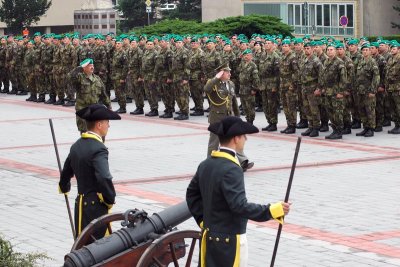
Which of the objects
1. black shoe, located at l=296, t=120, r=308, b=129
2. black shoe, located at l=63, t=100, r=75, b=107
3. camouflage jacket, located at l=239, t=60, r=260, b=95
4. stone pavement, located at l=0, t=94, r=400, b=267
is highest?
camouflage jacket, located at l=239, t=60, r=260, b=95

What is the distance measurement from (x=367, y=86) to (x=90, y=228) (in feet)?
45.7

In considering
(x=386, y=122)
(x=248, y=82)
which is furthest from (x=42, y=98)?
(x=386, y=122)

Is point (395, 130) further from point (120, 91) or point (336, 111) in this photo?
point (120, 91)

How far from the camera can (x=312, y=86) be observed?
2302 cm

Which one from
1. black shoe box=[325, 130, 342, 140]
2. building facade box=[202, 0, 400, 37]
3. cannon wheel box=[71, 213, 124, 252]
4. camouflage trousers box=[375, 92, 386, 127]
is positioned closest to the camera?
cannon wheel box=[71, 213, 124, 252]

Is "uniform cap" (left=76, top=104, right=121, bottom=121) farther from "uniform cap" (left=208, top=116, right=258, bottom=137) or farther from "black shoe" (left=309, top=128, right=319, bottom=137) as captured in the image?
"black shoe" (left=309, top=128, right=319, bottom=137)

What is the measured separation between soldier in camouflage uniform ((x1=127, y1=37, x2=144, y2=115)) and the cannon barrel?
62.2ft

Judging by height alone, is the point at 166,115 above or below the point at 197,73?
below

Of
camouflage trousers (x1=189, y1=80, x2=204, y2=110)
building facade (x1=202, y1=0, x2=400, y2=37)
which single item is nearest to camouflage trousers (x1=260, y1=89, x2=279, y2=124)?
camouflage trousers (x1=189, y1=80, x2=204, y2=110)

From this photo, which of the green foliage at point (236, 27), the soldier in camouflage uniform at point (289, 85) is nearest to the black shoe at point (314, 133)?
the soldier in camouflage uniform at point (289, 85)

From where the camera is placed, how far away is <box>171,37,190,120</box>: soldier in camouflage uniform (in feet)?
88.5

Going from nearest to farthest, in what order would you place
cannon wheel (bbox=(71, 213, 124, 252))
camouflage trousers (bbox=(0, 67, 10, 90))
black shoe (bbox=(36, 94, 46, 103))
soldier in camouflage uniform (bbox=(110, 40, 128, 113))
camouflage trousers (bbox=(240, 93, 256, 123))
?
cannon wheel (bbox=(71, 213, 124, 252))
camouflage trousers (bbox=(240, 93, 256, 123))
soldier in camouflage uniform (bbox=(110, 40, 128, 113))
black shoe (bbox=(36, 94, 46, 103))
camouflage trousers (bbox=(0, 67, 10, 90))

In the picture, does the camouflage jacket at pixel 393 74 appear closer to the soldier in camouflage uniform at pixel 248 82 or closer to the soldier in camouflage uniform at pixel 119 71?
the soldier in camouflage uniform at pixel 248 82

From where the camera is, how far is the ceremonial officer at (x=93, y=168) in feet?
33.1
